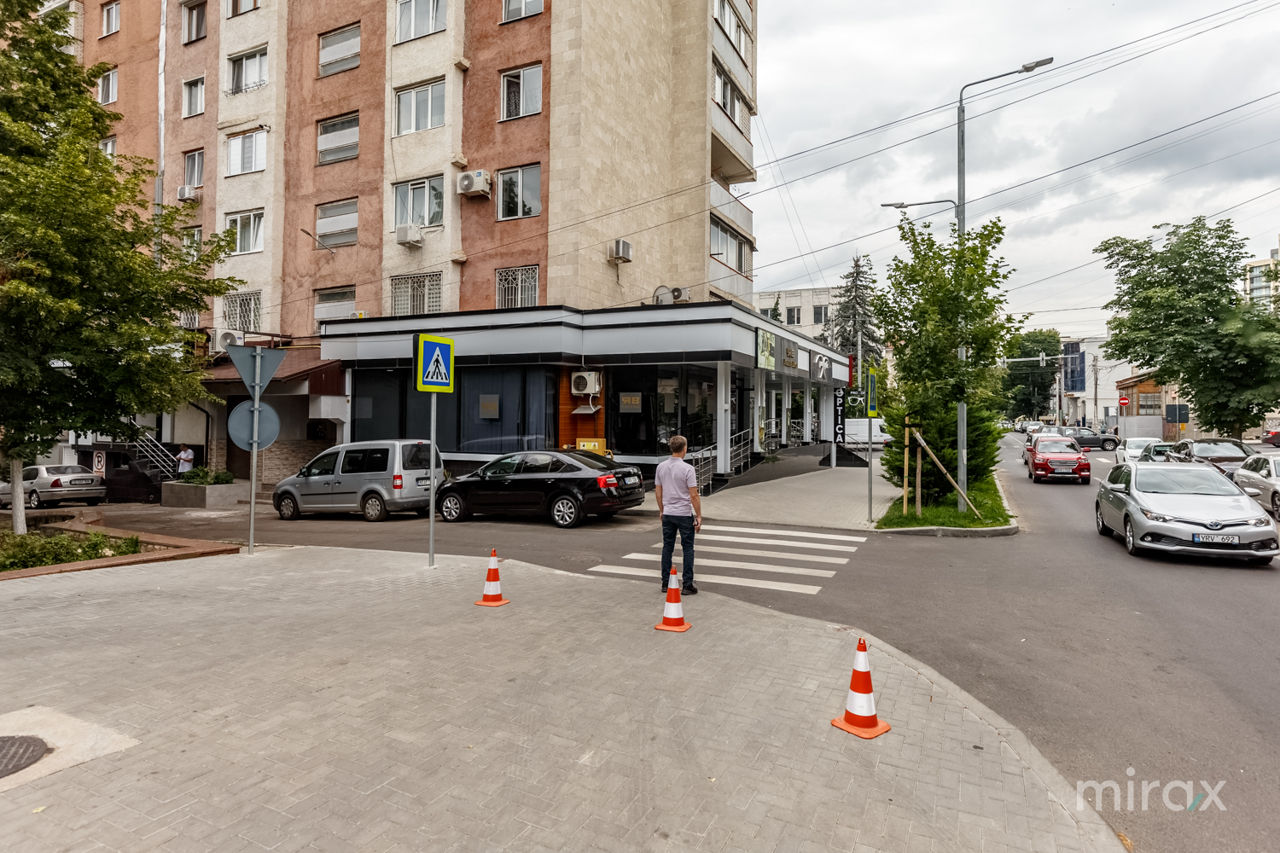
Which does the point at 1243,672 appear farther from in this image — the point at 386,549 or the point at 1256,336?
the point at 1256,336

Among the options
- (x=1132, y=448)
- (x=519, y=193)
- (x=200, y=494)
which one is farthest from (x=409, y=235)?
(x=1132, y=448)

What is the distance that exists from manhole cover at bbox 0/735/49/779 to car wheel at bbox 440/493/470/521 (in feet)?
36.3

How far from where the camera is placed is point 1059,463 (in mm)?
24672

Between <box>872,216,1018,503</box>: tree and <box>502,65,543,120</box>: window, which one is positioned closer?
<box>872,216,1018,503</box>: tree

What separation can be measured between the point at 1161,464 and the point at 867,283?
45.8 m

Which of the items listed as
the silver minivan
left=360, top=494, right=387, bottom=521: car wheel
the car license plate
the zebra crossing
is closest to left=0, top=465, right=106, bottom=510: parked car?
the silver minivan

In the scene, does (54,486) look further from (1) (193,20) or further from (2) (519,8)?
(2) (519,8)

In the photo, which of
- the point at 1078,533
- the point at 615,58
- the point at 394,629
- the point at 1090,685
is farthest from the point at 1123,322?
the point at 394,629

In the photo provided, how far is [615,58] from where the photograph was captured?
841 inches

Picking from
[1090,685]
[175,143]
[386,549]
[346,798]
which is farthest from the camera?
[175,143]

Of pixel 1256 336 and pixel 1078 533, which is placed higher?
pixel 1256 336

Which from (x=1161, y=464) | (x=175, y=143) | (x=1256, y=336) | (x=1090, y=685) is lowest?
(x=1090, y=685)

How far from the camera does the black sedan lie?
13711mm

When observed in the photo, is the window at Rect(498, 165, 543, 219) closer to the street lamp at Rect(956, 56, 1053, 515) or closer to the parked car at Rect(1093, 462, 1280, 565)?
the street lamp at Rect(956, 56, 1053, 515)
